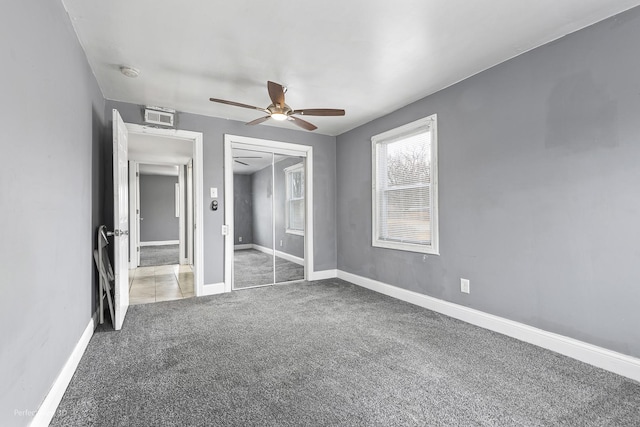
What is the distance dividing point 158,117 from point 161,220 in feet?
22.4

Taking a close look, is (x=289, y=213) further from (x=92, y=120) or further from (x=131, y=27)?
(x=131, y=27)

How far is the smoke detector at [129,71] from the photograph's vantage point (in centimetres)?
287

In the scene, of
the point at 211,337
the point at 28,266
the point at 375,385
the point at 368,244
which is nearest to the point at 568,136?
the point at 375,385

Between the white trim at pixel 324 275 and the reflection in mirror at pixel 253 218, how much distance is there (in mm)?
678

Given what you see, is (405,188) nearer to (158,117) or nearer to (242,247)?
(242,247)

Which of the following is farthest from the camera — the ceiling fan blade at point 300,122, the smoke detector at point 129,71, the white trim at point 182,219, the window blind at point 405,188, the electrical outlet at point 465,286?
the white trim at point 182,219

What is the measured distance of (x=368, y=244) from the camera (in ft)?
15.0

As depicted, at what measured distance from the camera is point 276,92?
2766mm

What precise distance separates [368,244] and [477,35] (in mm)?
2911

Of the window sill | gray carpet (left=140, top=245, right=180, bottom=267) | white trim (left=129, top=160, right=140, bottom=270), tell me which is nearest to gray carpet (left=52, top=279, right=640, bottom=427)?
the window sill

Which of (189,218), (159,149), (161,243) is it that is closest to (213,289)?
(189,218)

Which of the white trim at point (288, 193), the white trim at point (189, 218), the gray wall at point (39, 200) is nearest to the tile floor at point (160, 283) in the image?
the white trim at point (189, 218)

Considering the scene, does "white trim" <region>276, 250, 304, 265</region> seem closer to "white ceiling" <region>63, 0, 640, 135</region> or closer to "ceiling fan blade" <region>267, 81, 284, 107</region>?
"white ceiling" <region>63, 0, 640, 135</region>

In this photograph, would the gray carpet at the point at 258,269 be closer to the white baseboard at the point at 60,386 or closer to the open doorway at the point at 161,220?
the open doorway at the point at 161,220
